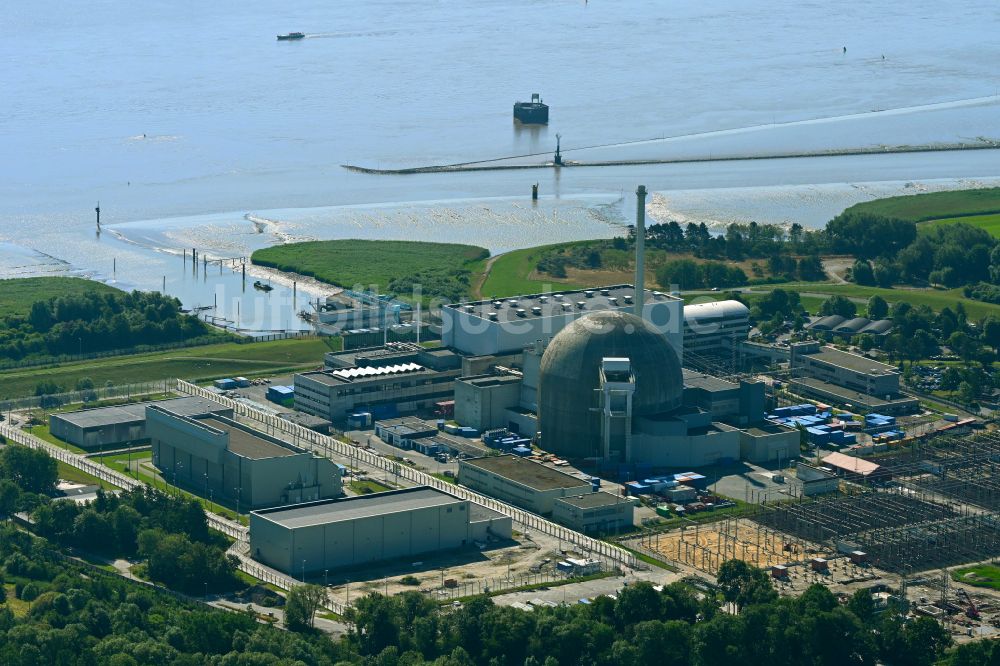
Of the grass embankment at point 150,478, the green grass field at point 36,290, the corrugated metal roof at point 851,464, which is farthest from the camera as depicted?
the green grass field at point 36,290

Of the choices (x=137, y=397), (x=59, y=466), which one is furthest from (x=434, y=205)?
(x=59, y=466)

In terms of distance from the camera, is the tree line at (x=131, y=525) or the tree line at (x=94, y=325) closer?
the tree line at (x=131, y=525)

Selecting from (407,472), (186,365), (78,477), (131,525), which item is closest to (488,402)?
(407,472)

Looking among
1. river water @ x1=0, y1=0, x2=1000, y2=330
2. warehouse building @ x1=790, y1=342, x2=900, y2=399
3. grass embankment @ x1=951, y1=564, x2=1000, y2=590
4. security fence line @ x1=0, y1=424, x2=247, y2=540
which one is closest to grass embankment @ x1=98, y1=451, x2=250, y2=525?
security fence line @ x1=0, y1=424, x2=247, y2=540

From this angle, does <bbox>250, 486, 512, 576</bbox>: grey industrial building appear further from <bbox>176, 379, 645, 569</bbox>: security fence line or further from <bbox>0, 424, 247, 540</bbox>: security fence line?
<bbox>0, 424, 247, 540</bbox>: security fence line

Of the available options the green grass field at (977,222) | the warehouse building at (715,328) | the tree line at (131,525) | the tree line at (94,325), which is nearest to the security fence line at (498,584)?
the tree line at (131,525)

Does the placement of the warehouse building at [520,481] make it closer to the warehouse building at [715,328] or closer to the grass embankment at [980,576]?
the grass embankment at [980,576]
